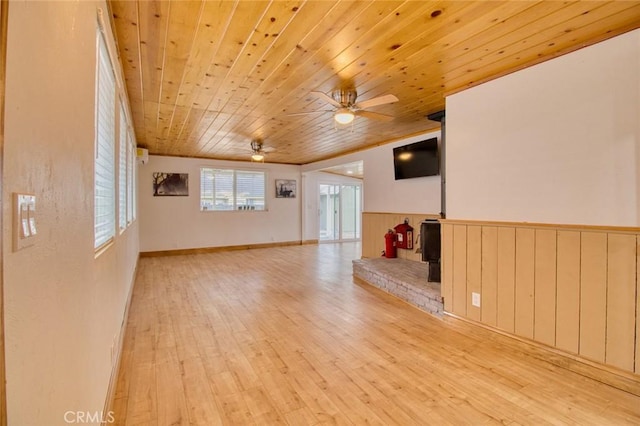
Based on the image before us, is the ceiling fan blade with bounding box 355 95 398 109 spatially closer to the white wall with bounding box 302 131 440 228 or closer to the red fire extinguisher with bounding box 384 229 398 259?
the white wall with bounding box 302 131 440 228

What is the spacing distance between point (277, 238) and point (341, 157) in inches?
128

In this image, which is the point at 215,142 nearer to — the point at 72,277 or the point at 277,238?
the point at 277,238

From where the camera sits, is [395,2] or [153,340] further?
[153,340]

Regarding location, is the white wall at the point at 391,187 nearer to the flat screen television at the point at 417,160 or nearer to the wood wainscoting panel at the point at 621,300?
the flat screen television at the point at 417,160

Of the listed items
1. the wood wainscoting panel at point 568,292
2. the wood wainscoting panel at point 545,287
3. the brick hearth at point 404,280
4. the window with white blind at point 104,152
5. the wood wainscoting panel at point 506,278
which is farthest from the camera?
the brick hearth at point 404,280

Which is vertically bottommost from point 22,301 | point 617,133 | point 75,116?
point 22,301

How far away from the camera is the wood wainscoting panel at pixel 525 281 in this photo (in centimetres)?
265

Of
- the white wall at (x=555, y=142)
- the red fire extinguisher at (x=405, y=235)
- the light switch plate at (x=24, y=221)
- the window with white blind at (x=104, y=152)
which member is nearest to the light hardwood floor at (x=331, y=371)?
the window with white blind at (x=104, y=152)

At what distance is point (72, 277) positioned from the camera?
41.9 inches

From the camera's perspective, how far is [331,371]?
2.32m

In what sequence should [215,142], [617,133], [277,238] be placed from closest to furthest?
[617,133]
[215,142]
[277,238]

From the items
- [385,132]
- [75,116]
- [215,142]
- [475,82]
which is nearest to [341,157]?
[385,132]

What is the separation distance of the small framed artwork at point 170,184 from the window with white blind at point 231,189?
0.42 m

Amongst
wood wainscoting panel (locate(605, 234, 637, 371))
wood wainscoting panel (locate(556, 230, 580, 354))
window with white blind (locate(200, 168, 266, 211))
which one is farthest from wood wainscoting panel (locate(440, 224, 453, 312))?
window with white blind (locate(200, 168, 266, 211))
